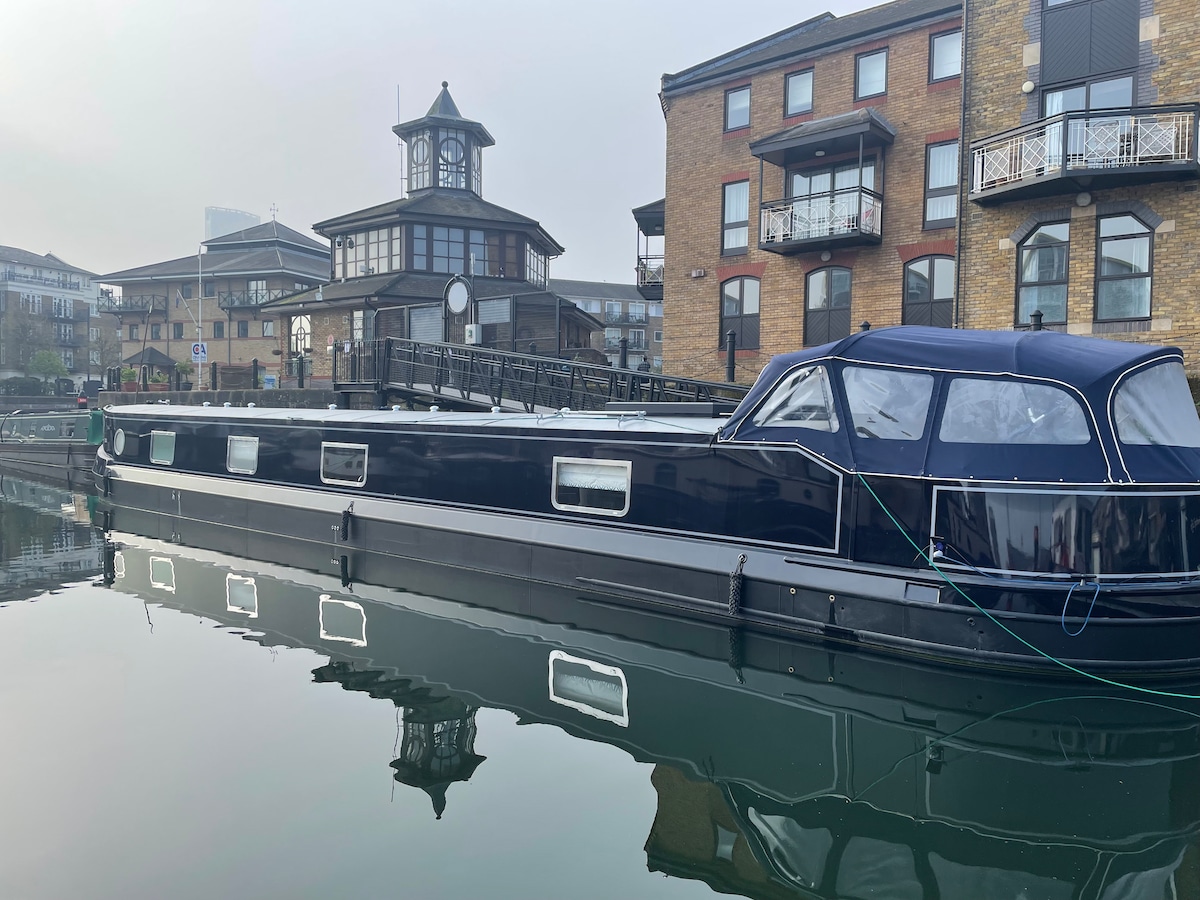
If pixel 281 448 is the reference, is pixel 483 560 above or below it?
below

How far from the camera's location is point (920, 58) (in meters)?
19.5

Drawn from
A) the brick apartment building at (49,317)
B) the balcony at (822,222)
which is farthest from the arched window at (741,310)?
the brick apartment building at (49,317)

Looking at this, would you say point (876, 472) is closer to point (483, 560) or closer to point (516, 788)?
point (516, 788)

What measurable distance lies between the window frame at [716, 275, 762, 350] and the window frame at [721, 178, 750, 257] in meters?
0.68

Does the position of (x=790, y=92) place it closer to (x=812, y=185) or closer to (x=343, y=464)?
(x=812, y=185)

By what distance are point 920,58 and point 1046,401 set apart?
1528cm

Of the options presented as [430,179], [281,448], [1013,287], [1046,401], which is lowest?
[281,448]

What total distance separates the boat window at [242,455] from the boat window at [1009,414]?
11841 millimetres

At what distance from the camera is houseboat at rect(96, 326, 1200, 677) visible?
701 centimetres

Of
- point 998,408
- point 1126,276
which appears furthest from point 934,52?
point 998,408

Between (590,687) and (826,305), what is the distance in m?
15.2

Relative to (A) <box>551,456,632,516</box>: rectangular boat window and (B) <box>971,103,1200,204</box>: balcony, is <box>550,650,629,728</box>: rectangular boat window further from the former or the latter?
(B) <box>971,103,1200,204</box>: balcony

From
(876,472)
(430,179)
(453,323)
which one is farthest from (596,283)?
(876,472)

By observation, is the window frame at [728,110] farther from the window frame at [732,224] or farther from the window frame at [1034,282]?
the window frame at [1034,282]
